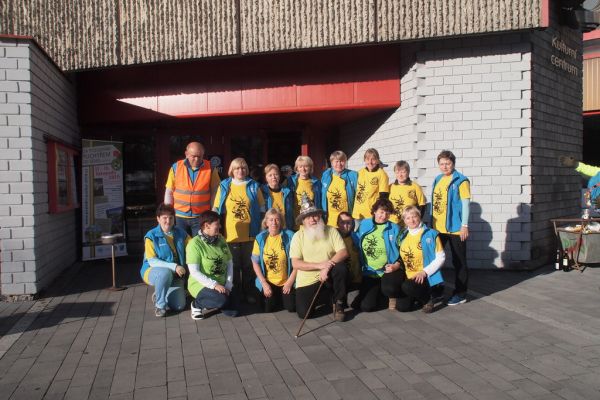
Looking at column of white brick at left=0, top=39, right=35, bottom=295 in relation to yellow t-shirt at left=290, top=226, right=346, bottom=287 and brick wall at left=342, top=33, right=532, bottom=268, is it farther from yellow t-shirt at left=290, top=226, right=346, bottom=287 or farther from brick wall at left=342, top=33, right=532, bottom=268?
brick wall at left=342, top=33, right=532, bottom=268

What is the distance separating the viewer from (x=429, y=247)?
17.9 feet

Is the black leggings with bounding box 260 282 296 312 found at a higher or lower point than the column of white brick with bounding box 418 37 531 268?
lower

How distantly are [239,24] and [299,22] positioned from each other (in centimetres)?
95

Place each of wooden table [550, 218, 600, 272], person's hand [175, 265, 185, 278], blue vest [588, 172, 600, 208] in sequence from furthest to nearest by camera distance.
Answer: wooden table [550, 218, 600, 272], blue vest [588, 172, 600, 208], person's hand [175, 265, 185, 278]

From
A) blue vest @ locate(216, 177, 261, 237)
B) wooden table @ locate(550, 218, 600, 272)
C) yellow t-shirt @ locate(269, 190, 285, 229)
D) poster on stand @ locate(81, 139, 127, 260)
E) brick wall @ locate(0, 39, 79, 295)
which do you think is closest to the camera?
blue vest @ locate(216, 177, 261, 237)

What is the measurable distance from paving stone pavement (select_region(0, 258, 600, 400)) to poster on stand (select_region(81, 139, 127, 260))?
7.42 ft

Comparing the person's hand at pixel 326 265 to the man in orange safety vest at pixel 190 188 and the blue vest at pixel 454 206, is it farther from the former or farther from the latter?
the man in orange safety vest at pixel 190 188

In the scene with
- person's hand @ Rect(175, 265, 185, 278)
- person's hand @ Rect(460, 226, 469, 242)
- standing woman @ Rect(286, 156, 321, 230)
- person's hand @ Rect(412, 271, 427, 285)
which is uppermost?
standing woman @ Rect(286, 156, 321, 230)

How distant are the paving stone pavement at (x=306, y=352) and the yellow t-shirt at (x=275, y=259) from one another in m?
0.40

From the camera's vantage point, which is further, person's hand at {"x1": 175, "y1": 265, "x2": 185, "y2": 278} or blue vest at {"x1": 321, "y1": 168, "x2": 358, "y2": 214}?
blue vest at {"x1": 321, "y1": 168, "x2": 358, "y2": 214}

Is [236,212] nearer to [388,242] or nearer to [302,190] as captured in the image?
[302,190]

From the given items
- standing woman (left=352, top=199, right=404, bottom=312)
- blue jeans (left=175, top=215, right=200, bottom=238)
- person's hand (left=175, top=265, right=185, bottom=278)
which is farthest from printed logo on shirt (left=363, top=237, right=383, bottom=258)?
blue jeans (left=175, top=215, right=200, bottom=238)

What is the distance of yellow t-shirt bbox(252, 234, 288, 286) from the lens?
5.64m

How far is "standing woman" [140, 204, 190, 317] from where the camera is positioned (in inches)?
216
